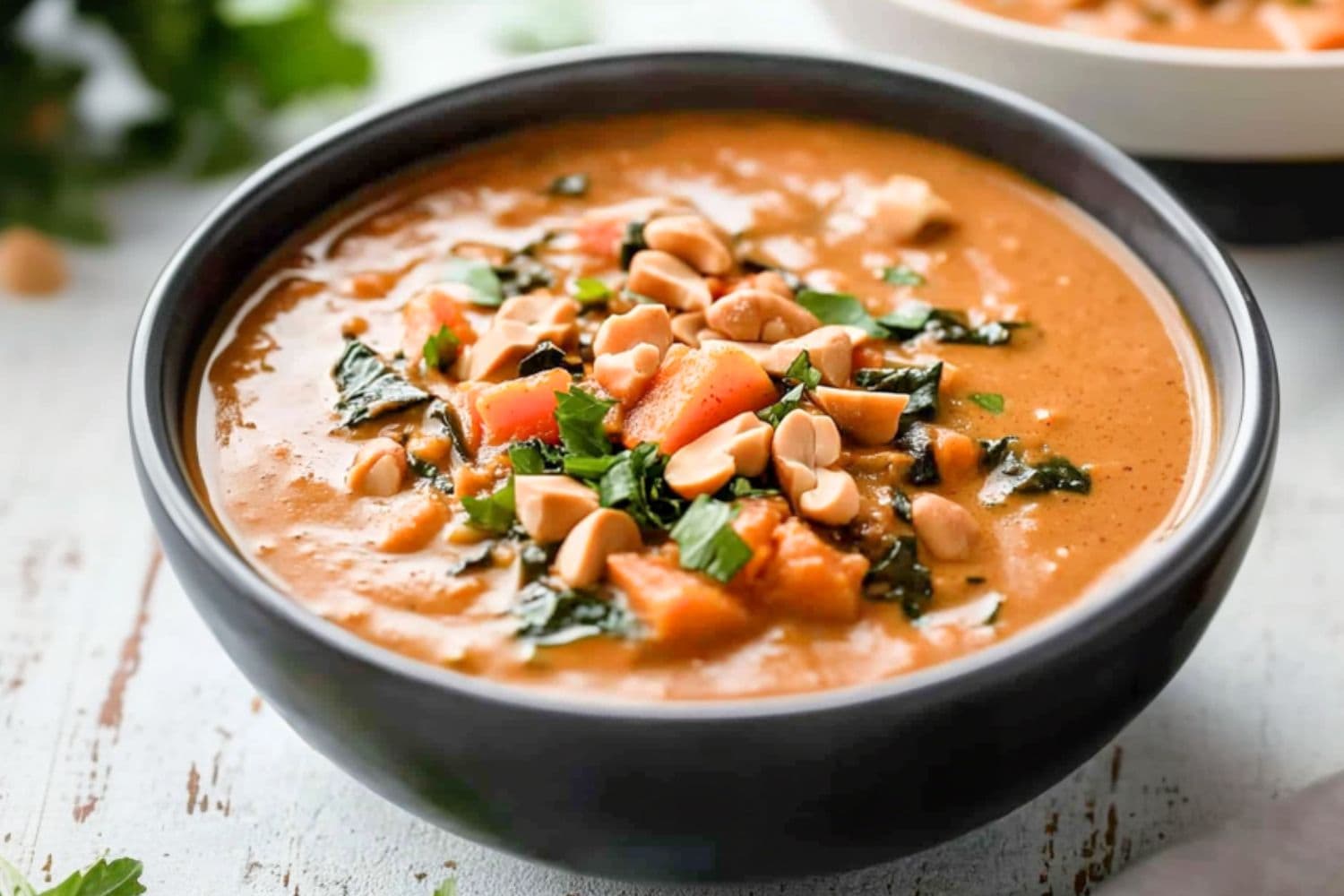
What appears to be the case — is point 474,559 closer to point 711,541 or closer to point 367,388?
point 711,541

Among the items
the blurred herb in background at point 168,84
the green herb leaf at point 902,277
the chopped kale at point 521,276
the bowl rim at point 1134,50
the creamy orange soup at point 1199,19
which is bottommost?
the blurred herb in background at point 168,84

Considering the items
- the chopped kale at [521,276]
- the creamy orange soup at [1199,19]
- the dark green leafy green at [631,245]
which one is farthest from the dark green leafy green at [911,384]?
the creamy orange soup at [1199,19]

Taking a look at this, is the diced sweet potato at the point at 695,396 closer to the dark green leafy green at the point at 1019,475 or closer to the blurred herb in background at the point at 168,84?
the dark green leafy green at the point at 1019,475

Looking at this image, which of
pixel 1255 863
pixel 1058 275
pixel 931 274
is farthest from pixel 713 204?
pixel 1255 863

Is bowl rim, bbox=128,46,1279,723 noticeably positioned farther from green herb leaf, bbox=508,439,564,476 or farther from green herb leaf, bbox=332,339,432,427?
green herb leaf, bbox=508,439,564,476

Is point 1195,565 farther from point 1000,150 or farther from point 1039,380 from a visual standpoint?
point 1000,150

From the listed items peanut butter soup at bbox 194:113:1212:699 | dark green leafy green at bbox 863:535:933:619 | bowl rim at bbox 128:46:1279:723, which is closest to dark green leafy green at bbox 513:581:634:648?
peanut butter soup at bbox 194:113:1212:699
